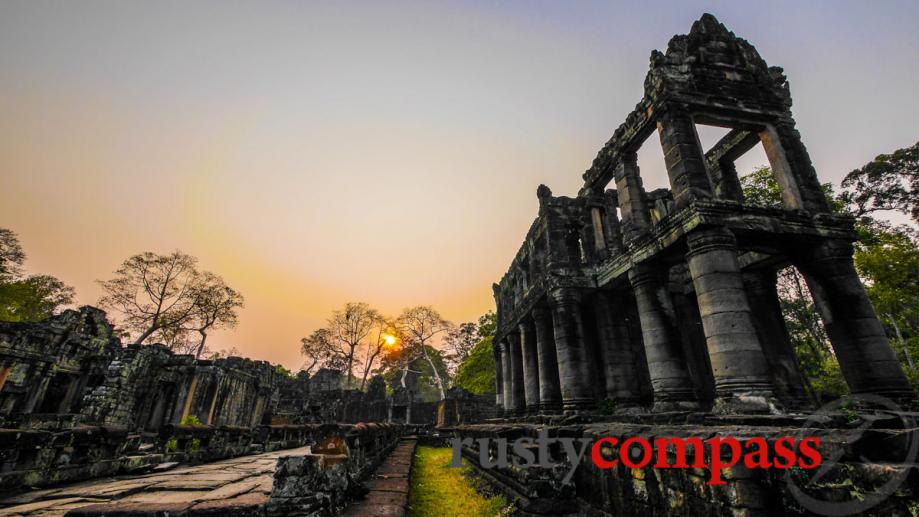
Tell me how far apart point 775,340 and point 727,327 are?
5.35m

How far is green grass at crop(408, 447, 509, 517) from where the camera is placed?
6164 millimetres

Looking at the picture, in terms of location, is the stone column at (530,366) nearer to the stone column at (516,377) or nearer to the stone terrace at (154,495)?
the stone column at (516,377)

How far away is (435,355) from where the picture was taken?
4947 cm

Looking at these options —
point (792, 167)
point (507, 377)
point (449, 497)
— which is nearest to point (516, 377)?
point (507, 377)

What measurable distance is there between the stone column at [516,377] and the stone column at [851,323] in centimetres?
1147

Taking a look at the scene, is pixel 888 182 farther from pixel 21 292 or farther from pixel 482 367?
pixel 21 292

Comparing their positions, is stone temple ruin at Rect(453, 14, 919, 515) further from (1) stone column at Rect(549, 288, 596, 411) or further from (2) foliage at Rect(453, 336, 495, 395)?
(2) foliage at Rect(453, 336, 495, 395)

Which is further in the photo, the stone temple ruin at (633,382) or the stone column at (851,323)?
the stone column at (851,323)

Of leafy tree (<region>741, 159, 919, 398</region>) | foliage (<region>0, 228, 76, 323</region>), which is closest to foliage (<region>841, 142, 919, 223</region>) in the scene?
leafy tree (<region>741, 159, 919, 398</region>)

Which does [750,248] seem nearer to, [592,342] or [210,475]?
[592,342]

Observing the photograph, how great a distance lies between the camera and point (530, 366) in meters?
15.4

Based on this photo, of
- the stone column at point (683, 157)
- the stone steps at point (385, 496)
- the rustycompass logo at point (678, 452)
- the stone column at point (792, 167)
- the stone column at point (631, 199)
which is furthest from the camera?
the stone column at point (631, 199)

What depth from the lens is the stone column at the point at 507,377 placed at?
18141mm

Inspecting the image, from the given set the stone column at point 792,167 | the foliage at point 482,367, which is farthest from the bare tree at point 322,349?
the stone column at point 792,167
